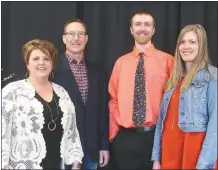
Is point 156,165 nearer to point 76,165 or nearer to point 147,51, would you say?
point 76,165

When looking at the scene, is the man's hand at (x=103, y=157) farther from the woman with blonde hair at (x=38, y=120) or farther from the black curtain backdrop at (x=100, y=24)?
the black curtain backdrop at (x=100, y=24)

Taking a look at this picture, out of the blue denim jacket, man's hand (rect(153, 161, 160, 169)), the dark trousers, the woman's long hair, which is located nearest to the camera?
the blue denim jacket

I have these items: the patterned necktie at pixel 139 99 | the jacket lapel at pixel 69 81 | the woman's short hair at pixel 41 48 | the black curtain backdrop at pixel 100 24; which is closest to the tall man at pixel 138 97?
the patterned necktie at pixel 139 99

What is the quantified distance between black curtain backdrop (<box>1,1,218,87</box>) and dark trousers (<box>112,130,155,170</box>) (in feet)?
1.51

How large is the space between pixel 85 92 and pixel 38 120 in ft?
1.25

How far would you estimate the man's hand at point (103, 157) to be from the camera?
227 centimetres

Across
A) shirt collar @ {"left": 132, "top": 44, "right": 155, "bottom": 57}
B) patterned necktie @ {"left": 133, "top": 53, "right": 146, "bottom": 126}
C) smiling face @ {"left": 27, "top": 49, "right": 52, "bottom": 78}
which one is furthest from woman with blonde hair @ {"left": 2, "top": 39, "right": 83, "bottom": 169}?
shirt collar @ {"left": 132, "top": 44, "right": 155, "bottom": 57}

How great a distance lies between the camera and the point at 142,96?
2.16m

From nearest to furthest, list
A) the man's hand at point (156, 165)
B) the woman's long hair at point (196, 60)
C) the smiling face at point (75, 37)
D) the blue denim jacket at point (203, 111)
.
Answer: the blue denim jacket at point (203, 111) < the woman's long hair at point (196, 60) < the man's hand at point (156, 165) < the smiling face at point (75, 37)

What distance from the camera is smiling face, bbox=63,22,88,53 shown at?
2.26 meters

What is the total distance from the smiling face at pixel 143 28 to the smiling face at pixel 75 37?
0.35 m

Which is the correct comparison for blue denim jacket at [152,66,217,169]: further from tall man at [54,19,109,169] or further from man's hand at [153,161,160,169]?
tall man at [54,19,109,169]

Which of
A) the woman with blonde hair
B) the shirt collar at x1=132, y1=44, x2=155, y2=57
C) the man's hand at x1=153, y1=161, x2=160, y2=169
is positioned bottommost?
the man's hand at x1=153, y1=161, x2=160, y2=169

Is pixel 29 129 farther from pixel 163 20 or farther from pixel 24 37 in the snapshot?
pixel 163 20
